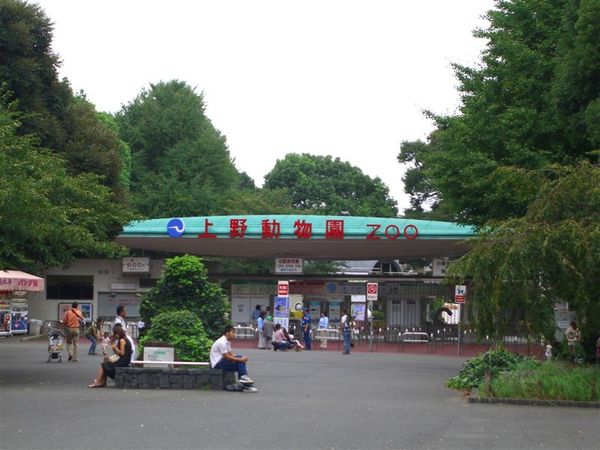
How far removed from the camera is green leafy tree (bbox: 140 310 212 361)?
20.7 m

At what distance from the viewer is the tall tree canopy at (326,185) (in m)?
82.4

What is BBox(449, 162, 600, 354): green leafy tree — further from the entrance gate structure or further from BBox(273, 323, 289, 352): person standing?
the entrance gate structure

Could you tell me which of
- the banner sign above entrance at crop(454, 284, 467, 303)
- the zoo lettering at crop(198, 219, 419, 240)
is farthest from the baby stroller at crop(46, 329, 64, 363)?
the zoo lettering at crop(198, 219, 419, 240)

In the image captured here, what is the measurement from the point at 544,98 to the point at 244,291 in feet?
84.9

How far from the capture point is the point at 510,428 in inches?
558

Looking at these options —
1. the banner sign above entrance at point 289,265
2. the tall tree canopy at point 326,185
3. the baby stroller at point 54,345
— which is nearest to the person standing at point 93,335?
the baby stroller at point 54,345

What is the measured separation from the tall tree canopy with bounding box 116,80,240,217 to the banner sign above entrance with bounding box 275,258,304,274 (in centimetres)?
1732

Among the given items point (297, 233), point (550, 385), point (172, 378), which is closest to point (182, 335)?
point (172, 378)

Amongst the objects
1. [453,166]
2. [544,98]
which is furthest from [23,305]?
[544,98]

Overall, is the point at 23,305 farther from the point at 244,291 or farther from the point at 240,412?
the point at 240,412

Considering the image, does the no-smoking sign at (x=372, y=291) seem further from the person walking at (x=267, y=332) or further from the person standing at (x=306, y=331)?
the person walking at (x=267, y=332)

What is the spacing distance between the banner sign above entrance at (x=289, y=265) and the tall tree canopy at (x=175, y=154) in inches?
682

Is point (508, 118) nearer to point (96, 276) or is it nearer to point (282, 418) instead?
point (282, 418)

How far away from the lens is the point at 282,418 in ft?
49.0
